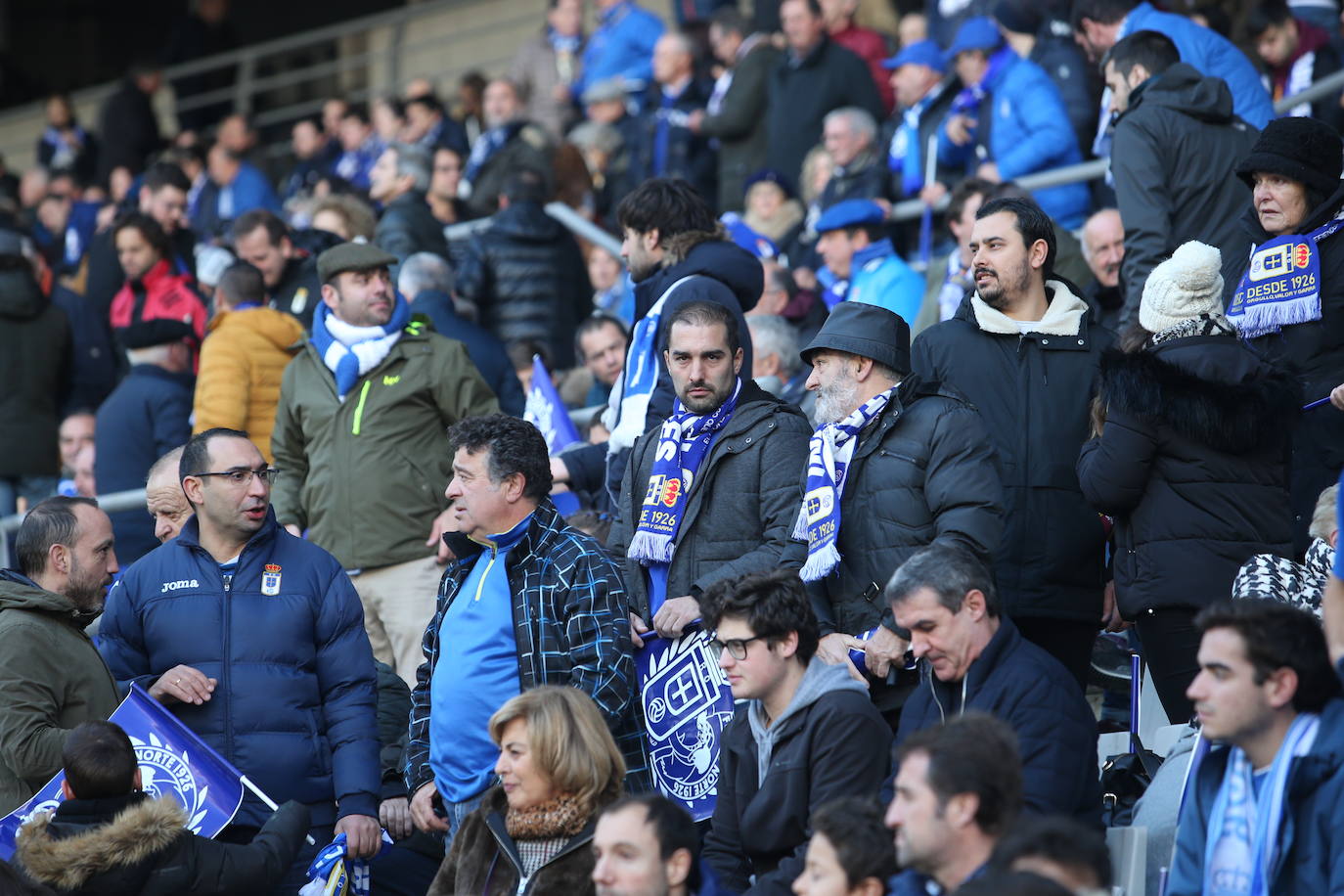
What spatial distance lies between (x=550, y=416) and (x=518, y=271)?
9.50 ft

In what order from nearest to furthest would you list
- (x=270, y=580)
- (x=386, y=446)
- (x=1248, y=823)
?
1. (x=1248, y=823)
2. (x=270, y=580)
3. (x=386, y=446)

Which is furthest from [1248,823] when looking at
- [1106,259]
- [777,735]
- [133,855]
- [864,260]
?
[864,260]

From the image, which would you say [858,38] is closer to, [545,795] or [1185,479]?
[1185,479]

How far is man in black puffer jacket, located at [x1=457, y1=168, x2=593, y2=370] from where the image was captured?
10875mm

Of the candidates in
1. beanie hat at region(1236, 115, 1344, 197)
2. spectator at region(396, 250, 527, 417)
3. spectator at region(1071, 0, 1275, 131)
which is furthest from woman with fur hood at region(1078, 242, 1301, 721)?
spectator at region(396, 250, 527, 417)

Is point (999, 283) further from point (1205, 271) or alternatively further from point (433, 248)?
point (433, 248)

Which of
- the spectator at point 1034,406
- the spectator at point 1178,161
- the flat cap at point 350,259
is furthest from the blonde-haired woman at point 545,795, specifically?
the flat cap at point 350,259

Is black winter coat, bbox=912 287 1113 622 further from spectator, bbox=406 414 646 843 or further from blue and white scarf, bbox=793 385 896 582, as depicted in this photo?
spectator, bbox=406 414 646 843

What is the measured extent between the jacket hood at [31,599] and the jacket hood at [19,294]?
16.6 ft

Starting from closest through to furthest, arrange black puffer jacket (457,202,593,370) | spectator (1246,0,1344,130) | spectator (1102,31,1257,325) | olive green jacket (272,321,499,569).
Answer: spectator (1102,31,1257,325) → olive green jacket (272,321,499,569) → spectator (1246,0,1344,130) → black puffer jacket (457,202,593,370)

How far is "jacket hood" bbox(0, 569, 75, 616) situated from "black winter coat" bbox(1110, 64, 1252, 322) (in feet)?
13.1

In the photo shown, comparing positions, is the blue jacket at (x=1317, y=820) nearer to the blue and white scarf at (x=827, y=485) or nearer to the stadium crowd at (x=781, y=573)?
the stadium crowd at (x=781, y=573)

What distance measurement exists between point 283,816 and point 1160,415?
116 inches

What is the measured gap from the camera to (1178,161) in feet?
24.3
